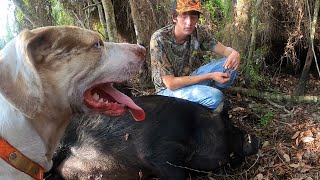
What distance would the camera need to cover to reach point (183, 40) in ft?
14.8

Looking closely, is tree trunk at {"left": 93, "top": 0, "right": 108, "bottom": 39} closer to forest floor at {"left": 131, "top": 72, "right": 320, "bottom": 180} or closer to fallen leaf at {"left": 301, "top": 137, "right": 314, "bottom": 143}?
forest floor at {"left": 131, "top": 72, "right": 320, "bottom": 180}

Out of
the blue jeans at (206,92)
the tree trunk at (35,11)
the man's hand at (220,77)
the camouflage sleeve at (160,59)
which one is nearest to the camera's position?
the blue jeans at (206,92)

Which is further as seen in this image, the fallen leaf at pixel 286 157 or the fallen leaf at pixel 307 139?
the fallen leaf at pixel 307 139

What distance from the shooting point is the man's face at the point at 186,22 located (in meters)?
4.17

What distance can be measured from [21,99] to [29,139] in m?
0.32

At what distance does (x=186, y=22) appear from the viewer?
4.22m

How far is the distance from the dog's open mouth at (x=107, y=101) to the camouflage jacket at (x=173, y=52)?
5.49 ft

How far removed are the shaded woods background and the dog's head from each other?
201cm

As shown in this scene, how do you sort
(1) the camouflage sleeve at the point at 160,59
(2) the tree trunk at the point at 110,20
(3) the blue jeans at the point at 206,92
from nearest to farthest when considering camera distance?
(3) the blue jeans at the point at 206,92 → (1) the camouflage sleeve at the point at 160,59 → (2) the tree trunk at the point at 110,20

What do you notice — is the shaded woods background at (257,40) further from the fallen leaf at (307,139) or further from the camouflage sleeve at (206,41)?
the camouflage sleeve at (206,41)

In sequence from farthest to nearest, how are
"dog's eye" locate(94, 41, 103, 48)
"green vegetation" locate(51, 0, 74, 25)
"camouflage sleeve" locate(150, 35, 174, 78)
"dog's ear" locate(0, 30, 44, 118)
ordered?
"green vegetation" locate(51, 0, 74, 25) < "camouflage sleeve" locate(150, 35, 174, 78) < "dog's eye" locate(94, 41, 103, 48) < "dog's ear" locate(0, 30, 44, 118)

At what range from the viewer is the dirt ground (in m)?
3.71

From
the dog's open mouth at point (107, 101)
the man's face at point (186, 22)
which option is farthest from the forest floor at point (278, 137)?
the dog's open mouth at point (107, 101)

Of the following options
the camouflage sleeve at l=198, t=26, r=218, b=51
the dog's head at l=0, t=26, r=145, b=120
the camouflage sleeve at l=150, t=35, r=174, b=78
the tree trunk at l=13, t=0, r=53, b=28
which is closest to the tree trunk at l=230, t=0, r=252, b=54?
the camouflage sleeve at l=198, t=26, r=218, b=51
